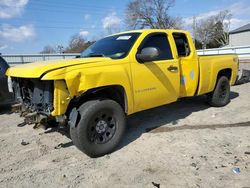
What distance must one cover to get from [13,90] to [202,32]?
71.5 meters

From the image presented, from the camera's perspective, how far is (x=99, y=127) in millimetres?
4199

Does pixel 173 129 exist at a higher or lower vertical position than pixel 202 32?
lower

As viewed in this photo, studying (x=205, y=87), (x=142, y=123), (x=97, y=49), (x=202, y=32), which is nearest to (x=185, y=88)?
(x=205, y=87)

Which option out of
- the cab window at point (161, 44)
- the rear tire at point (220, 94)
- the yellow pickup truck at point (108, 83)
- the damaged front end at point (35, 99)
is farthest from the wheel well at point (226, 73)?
the damaged front end at point (35, 99)

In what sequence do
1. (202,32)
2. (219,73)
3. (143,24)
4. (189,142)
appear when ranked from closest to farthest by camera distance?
(189,142), (219,73), (143,24), (202,32)

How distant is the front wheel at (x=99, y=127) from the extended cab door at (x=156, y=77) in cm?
49

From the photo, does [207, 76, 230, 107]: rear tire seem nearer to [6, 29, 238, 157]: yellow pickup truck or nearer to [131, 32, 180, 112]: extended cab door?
[6, 29, 238, 157]: yellow pickup truck

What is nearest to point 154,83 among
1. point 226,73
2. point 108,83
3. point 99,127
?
point 108,83

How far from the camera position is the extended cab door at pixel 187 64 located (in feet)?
18.2

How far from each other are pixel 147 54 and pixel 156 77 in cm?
56

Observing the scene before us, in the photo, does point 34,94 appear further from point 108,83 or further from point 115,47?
point 115,47

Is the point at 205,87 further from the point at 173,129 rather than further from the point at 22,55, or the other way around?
the point at 22,55

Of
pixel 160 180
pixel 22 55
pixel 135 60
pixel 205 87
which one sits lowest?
pixel 160 180

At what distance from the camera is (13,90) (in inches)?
191
